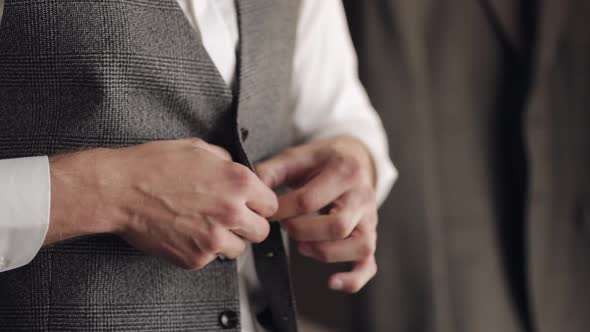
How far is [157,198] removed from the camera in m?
0.53

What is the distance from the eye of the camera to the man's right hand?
52 centimetres

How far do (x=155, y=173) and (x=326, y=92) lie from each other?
288 mm

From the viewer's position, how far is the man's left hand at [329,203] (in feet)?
2.04

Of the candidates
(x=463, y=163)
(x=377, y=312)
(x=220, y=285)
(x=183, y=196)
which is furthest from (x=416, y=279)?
(x=183, y=196)

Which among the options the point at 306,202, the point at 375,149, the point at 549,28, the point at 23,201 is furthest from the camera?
the point at 549,28

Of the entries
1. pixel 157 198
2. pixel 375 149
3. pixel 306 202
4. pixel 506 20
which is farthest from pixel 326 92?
pixel 506 20

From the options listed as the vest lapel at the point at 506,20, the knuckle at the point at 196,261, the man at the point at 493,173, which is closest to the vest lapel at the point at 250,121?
the knuckle at the point at 196,261

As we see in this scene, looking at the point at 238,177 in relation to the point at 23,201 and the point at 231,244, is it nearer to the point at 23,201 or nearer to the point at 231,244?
the point at 231,244

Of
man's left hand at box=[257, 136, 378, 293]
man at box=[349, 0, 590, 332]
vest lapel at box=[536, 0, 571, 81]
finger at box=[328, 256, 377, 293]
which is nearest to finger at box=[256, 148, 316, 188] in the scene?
man's left hand at box=[257, 136, 378, 293]

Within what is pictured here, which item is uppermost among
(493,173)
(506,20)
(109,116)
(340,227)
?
(109,116)

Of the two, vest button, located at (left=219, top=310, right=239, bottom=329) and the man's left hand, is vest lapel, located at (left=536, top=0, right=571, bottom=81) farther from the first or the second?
vest button, located at (left=219, top=310, right=239, bottom=329)

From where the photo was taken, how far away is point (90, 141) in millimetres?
558

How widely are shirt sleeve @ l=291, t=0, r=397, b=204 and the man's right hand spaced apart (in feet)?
0.75

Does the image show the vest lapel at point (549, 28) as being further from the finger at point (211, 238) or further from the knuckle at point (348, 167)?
the finger at point (211, 238)
